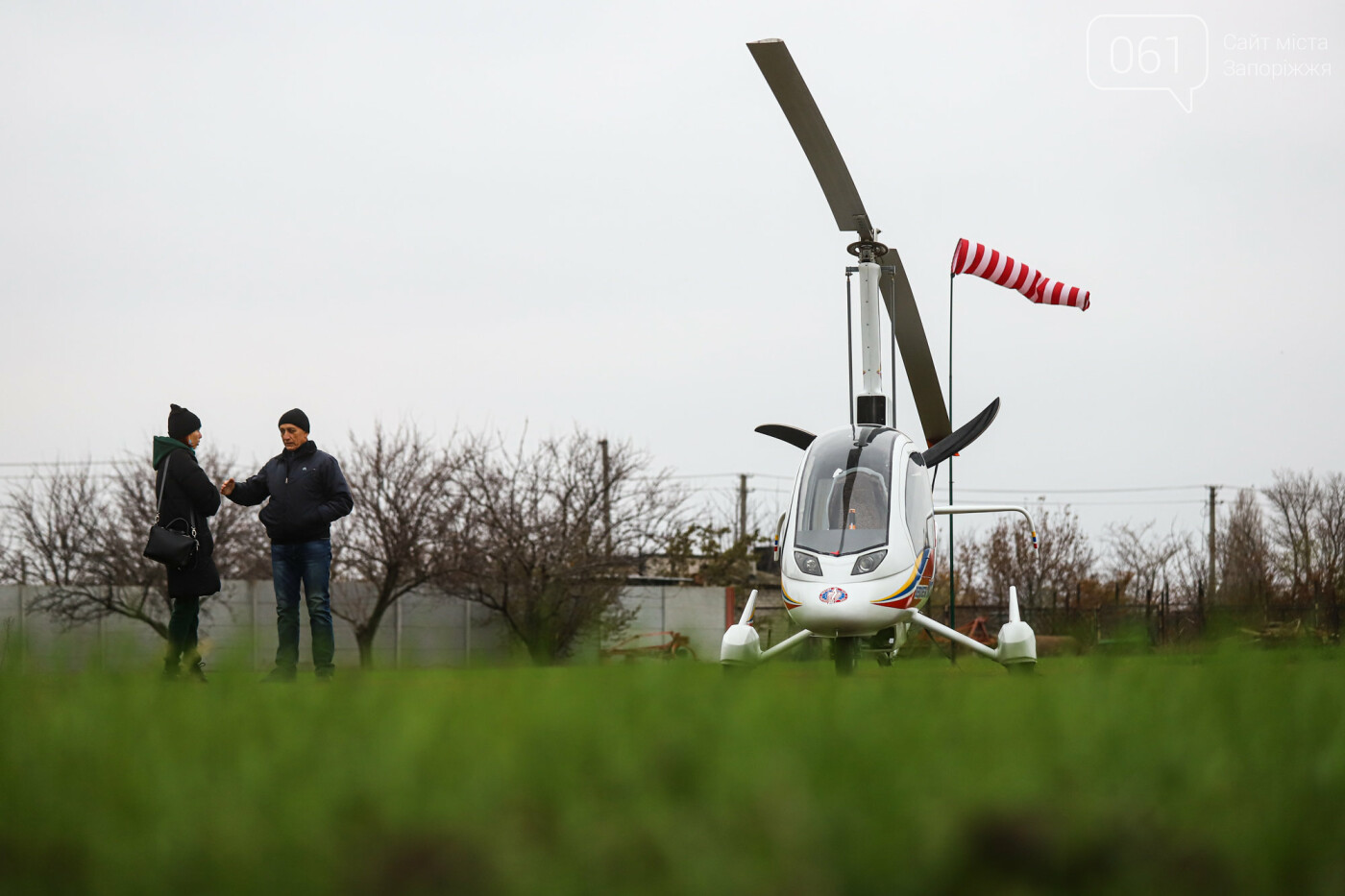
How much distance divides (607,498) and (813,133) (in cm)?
2954

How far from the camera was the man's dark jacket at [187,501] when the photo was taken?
29.3 ft

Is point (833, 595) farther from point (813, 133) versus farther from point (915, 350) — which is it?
point (915, 350)

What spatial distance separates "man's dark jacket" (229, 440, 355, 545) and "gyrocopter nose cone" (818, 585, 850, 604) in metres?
3.36

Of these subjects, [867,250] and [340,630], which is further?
[340,630]

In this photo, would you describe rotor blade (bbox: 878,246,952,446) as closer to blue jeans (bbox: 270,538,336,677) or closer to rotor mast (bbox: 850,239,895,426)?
rotor mast (bbox: 850,239,895,426)

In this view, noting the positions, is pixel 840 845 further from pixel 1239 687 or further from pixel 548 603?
pixel 548 603

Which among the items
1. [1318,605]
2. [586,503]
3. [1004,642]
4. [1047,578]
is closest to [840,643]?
[1004,642]

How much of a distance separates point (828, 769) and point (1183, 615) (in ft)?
6.16

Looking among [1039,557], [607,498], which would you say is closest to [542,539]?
[607,498]

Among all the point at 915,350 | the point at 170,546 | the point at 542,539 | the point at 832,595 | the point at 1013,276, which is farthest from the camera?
the point at 542,539

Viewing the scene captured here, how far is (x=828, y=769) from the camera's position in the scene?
5.86ft

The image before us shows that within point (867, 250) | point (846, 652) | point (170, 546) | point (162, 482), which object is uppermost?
point (867, 250)

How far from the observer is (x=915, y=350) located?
13.3 m

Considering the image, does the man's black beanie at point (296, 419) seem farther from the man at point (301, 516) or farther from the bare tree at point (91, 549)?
the bare tree at point (91, 549)
